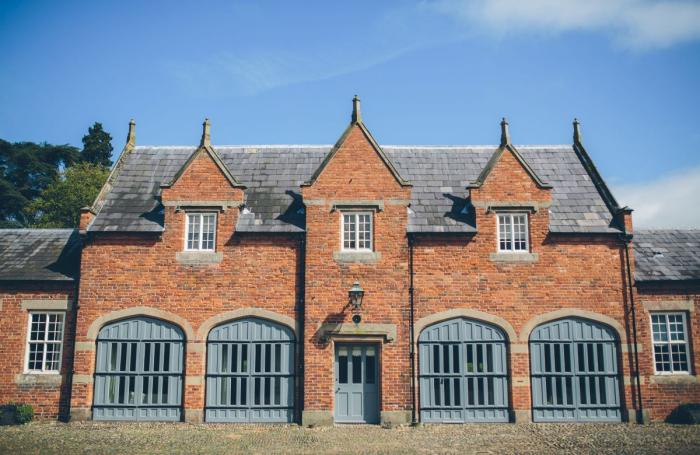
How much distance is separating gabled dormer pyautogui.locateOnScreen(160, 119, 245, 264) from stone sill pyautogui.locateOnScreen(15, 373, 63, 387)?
5.67 meters

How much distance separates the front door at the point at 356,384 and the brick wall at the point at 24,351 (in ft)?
29.7

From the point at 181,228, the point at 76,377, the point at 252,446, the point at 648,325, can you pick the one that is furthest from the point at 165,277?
the point at 648,325

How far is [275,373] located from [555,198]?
1179cm

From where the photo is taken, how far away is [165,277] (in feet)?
61.1

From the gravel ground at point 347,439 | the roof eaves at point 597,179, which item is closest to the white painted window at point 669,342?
the gravel ground at point 347,439

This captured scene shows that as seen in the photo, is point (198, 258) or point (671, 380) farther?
point (198, 258)

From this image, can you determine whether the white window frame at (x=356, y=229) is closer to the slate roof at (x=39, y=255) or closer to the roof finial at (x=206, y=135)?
the roof finial at (x=206, y=135)

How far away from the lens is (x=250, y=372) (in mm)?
18266

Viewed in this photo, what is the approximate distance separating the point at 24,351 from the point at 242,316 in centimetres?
749

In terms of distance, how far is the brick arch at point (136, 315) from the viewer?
18344 millimetres

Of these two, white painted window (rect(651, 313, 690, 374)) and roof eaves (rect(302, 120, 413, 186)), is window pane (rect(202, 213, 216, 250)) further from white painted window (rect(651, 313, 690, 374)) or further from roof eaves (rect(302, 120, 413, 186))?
white painted window (rect(651, 313, 690, 374))

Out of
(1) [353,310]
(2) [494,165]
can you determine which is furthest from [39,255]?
(2) [494,165]

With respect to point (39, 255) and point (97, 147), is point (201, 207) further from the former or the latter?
point (97, 147)

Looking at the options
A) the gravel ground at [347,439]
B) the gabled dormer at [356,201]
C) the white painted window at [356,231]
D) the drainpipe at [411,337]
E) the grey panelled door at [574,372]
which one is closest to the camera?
the gravel ground at [347,439]
